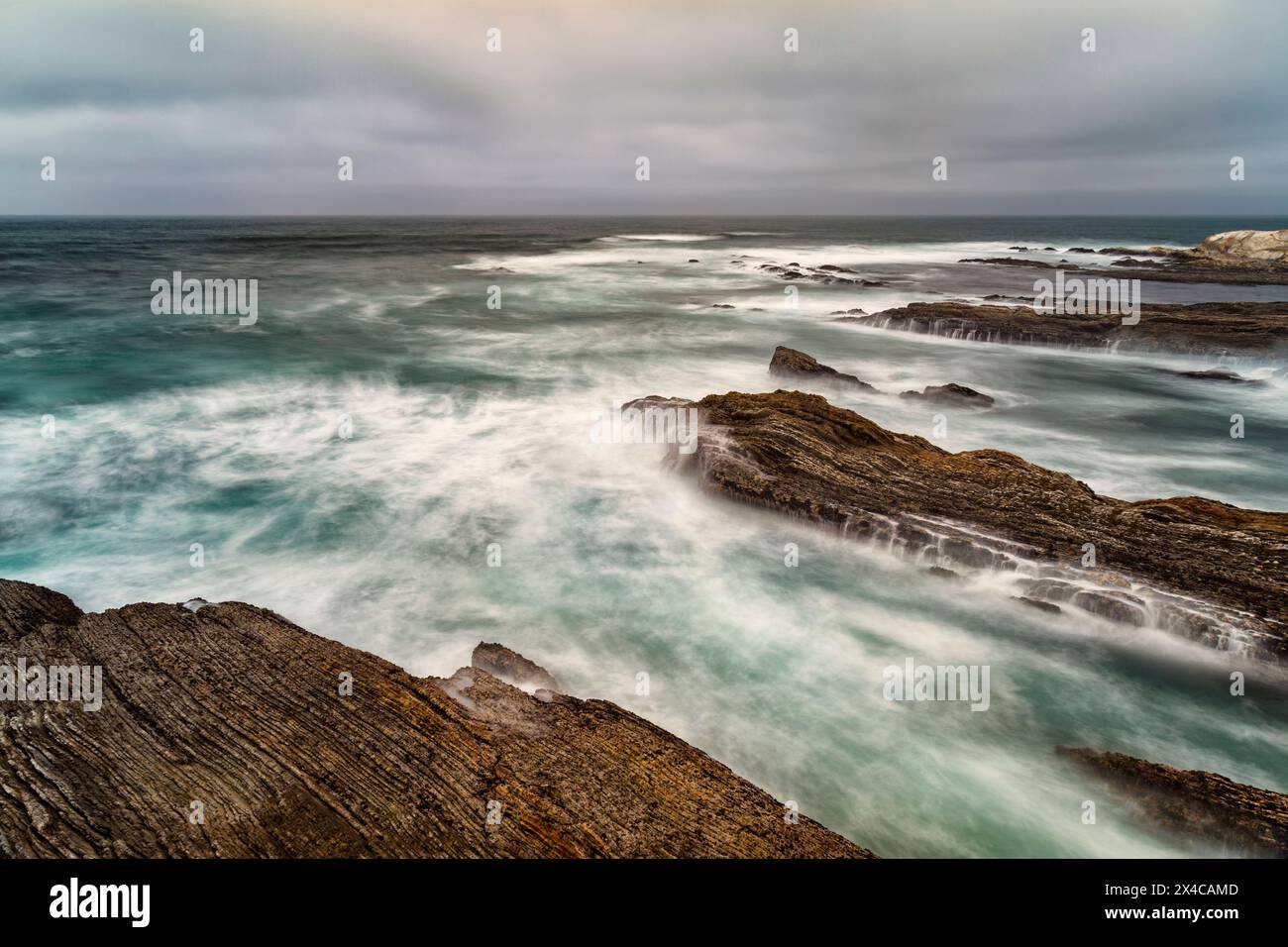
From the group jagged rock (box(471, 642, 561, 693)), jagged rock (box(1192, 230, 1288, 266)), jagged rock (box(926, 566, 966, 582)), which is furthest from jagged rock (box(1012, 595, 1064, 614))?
jagged rock (box(1192, 230, 1288, 266))

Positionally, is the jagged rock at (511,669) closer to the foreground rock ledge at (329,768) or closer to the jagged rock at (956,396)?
the foreground rock ledge at (329,768)

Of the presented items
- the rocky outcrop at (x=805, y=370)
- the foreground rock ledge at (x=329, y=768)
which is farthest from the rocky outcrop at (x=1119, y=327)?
the foreground rock ledge at (x=329, y=768)

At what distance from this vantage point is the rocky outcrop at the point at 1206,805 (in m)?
5.20

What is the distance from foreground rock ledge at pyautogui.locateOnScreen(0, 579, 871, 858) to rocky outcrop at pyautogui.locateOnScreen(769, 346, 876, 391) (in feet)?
52.2

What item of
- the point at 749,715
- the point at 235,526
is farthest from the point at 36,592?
the point at 749,715

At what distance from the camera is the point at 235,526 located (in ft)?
36.0

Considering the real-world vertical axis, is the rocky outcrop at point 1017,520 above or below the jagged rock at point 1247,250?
below

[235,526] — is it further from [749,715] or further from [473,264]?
[473,264]

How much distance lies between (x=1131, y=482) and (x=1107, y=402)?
7.33 m

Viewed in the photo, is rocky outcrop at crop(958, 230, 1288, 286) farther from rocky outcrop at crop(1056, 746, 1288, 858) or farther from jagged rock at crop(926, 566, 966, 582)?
rocky outcrop at crop(1056, 746, 1288, 858)

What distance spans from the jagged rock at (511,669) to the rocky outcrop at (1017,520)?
5.65 metres

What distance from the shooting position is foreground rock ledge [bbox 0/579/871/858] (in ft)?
13.9

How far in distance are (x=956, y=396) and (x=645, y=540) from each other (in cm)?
1279
